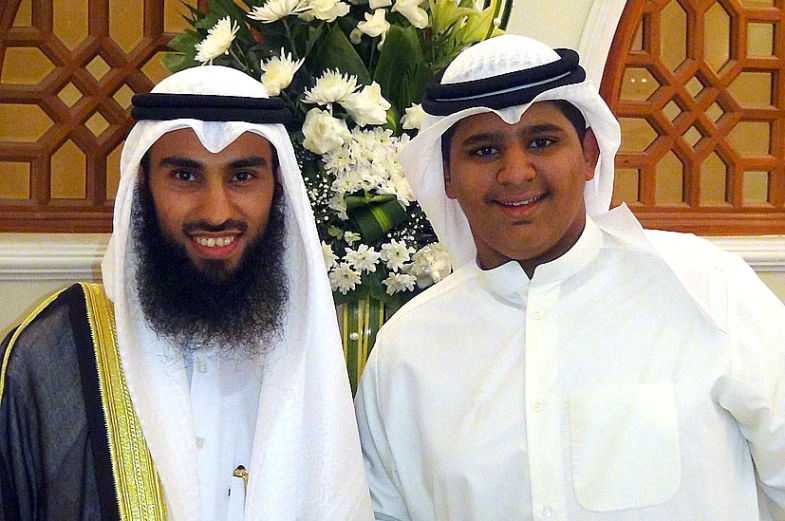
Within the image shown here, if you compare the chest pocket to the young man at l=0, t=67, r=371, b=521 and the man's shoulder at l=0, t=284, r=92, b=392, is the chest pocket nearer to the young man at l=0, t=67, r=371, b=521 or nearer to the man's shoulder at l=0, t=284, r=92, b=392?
the young man at l=0, t=67, r=371, b=521

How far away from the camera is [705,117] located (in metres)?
3.92

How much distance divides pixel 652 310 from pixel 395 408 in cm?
62

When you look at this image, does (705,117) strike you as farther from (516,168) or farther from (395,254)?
(516,168)

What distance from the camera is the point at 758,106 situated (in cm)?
399

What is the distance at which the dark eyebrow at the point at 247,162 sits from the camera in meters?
1.96

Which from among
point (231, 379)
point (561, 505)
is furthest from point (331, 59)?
point (561, 505)

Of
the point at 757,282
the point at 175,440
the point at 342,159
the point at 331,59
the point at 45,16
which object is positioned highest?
the point at 45,16

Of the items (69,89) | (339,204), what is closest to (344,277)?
(339,204)

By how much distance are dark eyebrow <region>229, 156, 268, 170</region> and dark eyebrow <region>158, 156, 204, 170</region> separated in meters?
0.07

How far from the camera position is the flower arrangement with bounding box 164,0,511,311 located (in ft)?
7.65

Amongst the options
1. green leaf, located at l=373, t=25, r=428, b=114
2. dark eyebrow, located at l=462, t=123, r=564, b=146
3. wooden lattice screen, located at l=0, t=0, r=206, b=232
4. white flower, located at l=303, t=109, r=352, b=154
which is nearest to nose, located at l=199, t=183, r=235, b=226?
white flower, located at l=303, t=109, r=352, b=154

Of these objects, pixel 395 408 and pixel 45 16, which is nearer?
pixel 395 408

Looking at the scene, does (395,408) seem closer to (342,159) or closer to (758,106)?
(342,159)

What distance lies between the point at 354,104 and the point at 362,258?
392 millimetres
